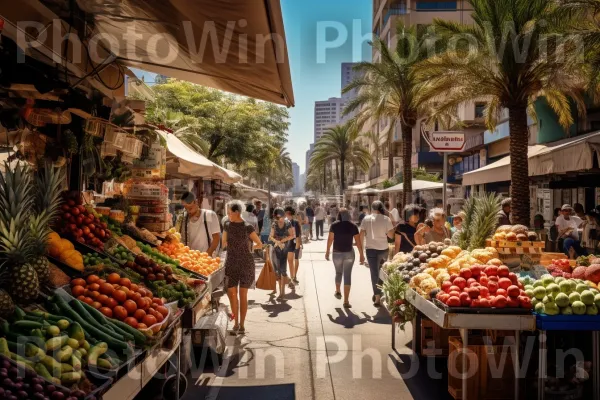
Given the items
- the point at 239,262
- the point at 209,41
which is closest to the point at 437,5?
the point at 239,262

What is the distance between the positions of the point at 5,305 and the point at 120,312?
1014mm

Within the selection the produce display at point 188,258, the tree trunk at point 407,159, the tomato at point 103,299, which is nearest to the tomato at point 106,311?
the tomato at point 103,299

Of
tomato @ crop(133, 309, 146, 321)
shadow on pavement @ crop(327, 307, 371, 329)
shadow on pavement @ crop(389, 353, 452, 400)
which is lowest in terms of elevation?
shadow on pavement @ crop(389, 353, 452, 400)

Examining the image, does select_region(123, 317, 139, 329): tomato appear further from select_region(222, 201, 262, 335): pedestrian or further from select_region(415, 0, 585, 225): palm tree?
select_region(415, 0, 585, 225): palm tree

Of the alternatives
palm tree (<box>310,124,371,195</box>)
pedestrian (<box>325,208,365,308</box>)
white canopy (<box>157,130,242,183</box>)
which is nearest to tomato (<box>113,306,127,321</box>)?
pedestrian (<box>325,208,365,308</box>)

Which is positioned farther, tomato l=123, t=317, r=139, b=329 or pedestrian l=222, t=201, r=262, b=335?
pedestrian l=222, t=201, r=262, b=335

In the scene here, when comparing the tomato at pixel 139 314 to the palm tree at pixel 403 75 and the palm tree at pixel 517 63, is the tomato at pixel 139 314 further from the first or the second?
the palm tree at pixel 403 75

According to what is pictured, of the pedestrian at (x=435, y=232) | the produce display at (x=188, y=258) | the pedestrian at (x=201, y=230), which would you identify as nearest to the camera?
the produce display at (x=188, y=258)

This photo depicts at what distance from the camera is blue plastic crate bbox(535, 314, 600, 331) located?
17.4 feet

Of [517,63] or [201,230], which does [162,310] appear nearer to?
[201,230]

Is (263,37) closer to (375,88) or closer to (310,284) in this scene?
(310,284)

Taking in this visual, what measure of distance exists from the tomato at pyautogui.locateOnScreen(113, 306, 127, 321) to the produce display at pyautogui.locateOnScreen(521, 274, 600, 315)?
12.4 feet

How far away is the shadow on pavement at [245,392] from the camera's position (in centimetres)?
592

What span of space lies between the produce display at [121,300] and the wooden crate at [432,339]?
11.8 ft
